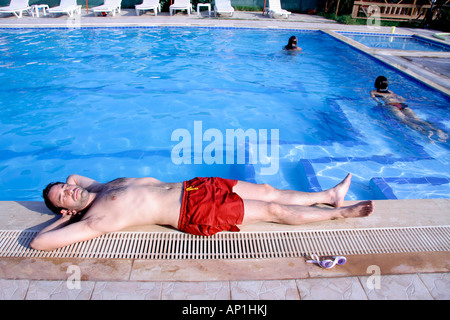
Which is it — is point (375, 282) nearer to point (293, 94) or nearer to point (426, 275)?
point (426, 275)

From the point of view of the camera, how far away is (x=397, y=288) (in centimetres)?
216

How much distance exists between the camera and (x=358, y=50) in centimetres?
987

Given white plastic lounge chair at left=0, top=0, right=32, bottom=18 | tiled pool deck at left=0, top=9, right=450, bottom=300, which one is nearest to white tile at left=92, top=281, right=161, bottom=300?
tiled pool deck at left=0, top=9, right=450, bottom=300

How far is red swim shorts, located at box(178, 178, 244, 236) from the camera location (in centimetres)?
256

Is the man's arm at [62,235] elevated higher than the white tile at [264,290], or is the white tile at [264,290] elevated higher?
the man's arm at [62,235]

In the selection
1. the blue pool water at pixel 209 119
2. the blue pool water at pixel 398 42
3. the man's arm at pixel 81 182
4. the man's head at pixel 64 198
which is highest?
the blue pool water at pixel 398 42

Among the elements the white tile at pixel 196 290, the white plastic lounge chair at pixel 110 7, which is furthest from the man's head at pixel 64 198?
the white plastic lounge chair at pixel 110 7

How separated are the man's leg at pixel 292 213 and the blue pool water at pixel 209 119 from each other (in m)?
1.37

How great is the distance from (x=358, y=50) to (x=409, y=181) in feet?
23.2

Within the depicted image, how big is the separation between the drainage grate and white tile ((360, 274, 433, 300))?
0.86ft

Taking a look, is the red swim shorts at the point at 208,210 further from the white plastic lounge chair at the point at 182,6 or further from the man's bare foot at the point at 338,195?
the white plastic lounge chair at the point at 182,6

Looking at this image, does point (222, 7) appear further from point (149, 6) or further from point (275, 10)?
point (149, 6)

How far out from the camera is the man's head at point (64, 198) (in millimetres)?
2557
